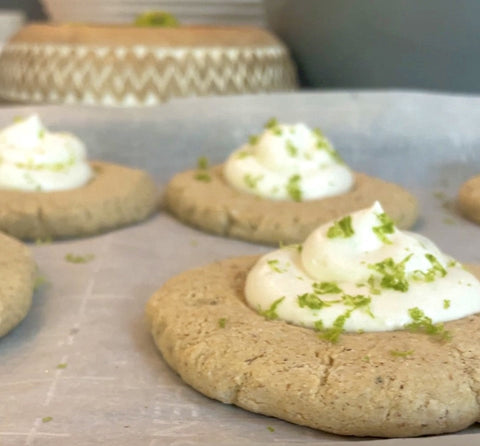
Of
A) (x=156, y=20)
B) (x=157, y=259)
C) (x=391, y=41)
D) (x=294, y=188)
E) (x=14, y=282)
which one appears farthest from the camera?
(x=156, y=20)

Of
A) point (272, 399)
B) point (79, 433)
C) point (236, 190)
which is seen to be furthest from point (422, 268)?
point (236, 190)

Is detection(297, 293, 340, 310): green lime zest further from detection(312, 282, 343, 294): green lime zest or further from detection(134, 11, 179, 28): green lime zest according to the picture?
detection(134, 11, 179, 28): green lime zest

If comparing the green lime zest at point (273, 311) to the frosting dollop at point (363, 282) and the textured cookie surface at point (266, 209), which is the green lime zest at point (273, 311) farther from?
the textured cookie surface at point (266, 209)

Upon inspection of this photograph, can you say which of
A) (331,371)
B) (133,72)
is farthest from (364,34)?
(331,371)

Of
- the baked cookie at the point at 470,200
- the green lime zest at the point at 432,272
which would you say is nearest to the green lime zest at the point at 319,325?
the green lime zest at the point at 432,272

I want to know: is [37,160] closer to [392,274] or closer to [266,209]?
[266,209]

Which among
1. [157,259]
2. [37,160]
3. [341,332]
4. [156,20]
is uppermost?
[156,20]

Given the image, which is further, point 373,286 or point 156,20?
point 156,20
